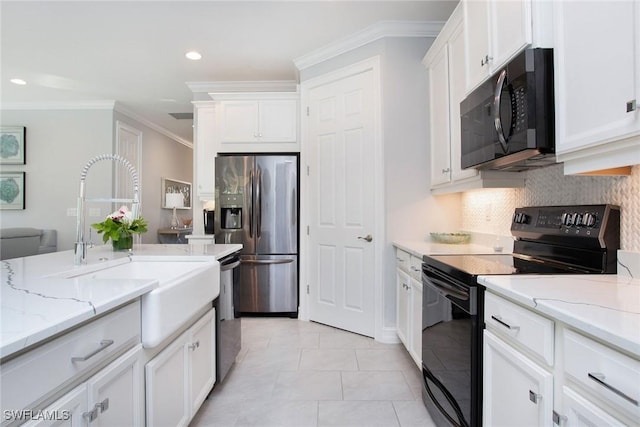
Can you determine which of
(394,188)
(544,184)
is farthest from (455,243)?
(544,184)

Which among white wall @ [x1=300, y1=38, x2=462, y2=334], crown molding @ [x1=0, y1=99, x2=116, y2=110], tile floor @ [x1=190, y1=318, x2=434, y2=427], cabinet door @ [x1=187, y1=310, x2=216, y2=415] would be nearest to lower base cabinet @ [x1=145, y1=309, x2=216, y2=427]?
cabinet door @ [x1=187, y1=310, x2=216, y2=415]

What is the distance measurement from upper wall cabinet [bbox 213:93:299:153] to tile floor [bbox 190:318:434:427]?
2.08 meters

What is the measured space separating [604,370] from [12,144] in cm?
700

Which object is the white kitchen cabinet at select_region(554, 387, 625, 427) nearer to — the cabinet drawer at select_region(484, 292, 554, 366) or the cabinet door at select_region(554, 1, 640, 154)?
the cabinet drawer at select_region(484, 292, 554, 366)

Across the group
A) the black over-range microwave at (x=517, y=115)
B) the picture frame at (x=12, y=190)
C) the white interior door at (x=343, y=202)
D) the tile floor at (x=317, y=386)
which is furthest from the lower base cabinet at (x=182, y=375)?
the picture frame at (x=12, y=190)

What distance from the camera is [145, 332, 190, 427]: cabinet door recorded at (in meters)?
1.22

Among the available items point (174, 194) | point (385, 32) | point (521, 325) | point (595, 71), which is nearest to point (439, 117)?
point (385, 32)

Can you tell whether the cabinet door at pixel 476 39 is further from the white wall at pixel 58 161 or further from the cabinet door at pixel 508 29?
the white wall at pixel 58 161

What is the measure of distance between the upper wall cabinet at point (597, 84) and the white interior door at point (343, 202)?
5.61ft

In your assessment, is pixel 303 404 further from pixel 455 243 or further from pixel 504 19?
pixel 504 19

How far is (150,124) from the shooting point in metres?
6.13

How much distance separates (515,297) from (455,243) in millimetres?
1599

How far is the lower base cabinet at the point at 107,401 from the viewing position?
2.59ft

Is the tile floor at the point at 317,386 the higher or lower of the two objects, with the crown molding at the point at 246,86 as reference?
lower
